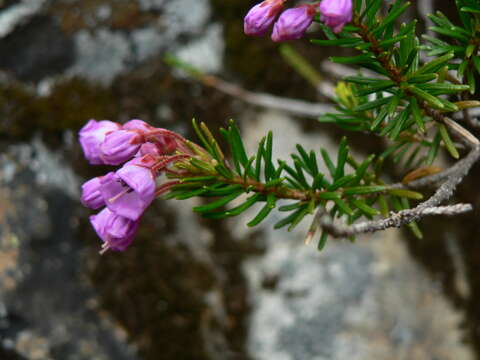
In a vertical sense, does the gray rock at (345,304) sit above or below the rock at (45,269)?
below

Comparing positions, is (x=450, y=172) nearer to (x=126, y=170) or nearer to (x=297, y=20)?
(x=297, y=20)

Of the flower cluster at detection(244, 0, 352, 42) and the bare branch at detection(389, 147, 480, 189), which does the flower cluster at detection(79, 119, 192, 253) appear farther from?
the bare branch at detection(389, 147, 480, 189)

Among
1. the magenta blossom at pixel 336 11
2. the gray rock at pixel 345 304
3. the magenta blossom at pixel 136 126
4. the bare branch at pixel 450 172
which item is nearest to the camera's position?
the magenta blossom at pixel 336 11

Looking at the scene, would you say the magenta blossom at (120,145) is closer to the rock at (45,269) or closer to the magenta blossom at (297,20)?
the magenta blossom at (297,20)

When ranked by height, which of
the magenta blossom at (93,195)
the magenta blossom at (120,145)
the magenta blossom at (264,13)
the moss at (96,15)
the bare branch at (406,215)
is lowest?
the bare branch at (406,215)

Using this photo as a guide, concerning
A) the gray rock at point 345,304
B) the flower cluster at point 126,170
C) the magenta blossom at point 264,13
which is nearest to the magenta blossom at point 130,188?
the flower cluster at point 126,170

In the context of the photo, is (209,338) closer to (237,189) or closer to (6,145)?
(6,145)

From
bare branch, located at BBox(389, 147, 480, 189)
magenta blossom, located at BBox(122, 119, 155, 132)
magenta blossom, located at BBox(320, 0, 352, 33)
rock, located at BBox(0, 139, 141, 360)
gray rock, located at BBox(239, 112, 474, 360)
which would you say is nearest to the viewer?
magenta blossom, located at BBox(320, 0, 352, 33)

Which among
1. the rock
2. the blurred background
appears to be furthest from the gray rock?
the rock
